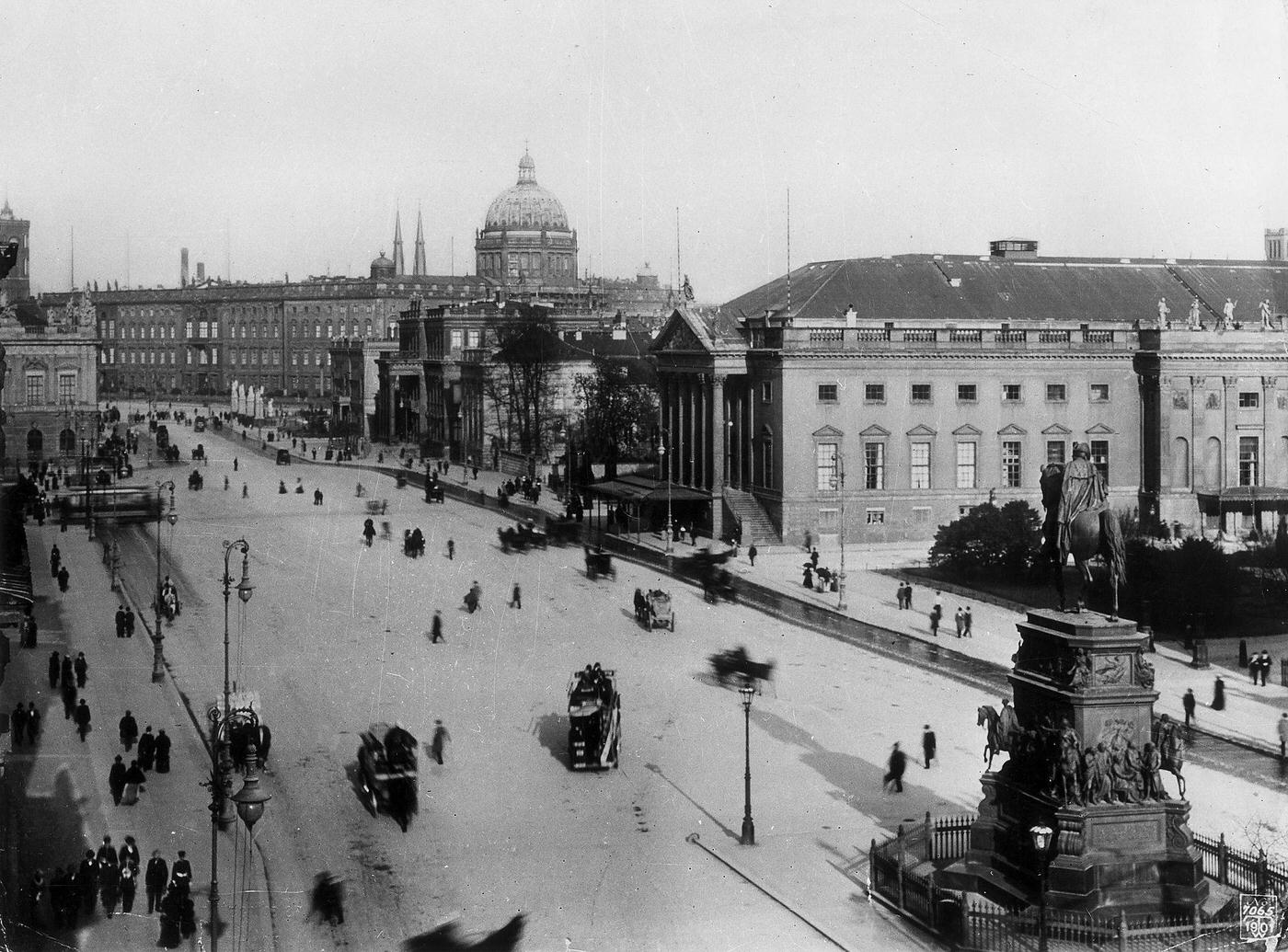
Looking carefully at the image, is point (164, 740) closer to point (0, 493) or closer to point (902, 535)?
point (0, 493)

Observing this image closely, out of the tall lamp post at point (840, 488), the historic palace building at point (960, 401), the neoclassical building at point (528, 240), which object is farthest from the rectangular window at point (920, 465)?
the neoclassical building at point (528, 240)

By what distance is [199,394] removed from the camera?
195 m

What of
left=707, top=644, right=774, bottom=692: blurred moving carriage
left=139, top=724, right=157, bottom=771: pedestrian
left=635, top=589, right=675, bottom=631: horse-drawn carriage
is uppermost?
left=635, top=589, right=675, bottom=631: horse-drawn carriage

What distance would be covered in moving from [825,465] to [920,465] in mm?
4036

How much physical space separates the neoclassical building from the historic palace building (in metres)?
94.0

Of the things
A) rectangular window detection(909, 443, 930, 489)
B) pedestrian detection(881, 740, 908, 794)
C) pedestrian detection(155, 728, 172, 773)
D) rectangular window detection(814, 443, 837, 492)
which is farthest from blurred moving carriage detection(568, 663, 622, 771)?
rectangular window detection(909, 443, 930, 489)

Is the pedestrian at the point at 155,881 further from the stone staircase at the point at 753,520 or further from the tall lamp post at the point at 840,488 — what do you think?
the stone staircase at the point at 753,520

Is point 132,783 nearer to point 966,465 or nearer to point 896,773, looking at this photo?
point 896,773

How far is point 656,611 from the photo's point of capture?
46.0m

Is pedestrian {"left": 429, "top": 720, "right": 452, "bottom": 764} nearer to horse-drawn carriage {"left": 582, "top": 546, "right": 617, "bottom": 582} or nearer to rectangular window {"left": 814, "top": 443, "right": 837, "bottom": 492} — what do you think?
horse-drawn carriage {"left": 582, "top": 546, "right": 617, "bottom": 582}

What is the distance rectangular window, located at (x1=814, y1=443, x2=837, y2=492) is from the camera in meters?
64.8

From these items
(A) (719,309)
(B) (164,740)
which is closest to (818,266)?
(A) (719,309)

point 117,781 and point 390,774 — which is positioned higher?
point 117,781

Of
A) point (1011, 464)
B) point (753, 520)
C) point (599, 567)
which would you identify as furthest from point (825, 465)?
point (599, 567)
